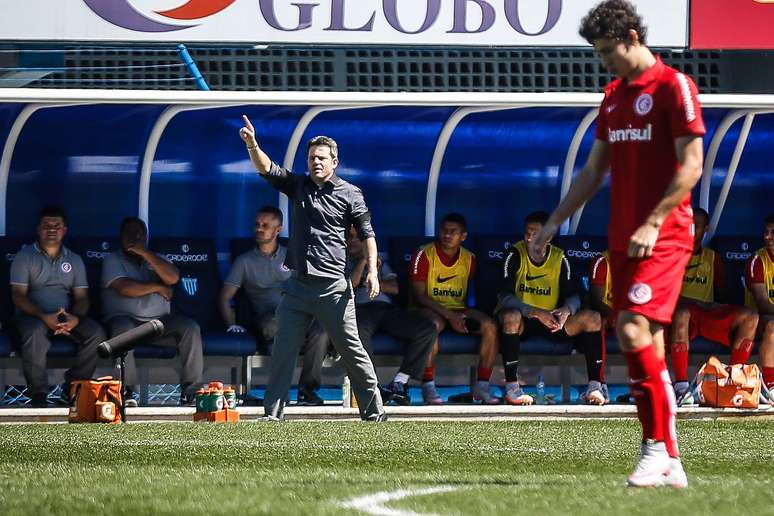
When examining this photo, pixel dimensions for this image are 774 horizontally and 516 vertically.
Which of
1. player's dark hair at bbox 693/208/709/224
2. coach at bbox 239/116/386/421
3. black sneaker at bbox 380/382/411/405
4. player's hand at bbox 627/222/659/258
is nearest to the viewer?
player's hand at bbox 627/222/659/258

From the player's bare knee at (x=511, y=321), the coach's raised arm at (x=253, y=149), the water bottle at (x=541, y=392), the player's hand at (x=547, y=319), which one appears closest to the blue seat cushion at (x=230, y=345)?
the player's bare knee at (x=511, y=321)

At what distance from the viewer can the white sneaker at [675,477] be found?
508cm

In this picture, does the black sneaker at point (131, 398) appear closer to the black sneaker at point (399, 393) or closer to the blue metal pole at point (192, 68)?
the black sneaker at point (399, 393)

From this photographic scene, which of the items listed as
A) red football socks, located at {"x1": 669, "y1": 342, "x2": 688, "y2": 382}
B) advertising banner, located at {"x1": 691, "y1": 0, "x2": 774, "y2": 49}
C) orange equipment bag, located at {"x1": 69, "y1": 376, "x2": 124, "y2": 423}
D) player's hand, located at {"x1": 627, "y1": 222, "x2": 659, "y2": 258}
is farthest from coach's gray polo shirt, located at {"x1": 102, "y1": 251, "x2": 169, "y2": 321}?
player's hand, located at {"x1": 627, "y1": 222, "x2": 659, "y2": 258}

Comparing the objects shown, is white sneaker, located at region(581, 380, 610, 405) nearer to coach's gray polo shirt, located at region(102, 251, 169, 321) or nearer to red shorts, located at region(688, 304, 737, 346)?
red shorts, located at region(688, 304, 737, 346)

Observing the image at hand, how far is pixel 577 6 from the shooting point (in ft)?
37.6

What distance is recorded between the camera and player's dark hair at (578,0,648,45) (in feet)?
17.1

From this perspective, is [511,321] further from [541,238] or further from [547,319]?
[541,238]

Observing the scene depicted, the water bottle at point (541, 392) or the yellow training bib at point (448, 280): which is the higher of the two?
the yellow training bib at point (448, 280)

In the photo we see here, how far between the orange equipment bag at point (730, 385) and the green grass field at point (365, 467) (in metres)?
1.04

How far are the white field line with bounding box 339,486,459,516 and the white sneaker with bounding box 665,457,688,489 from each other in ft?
2.16

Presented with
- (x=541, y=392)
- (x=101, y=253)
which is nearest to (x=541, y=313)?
(x=541, y=392)

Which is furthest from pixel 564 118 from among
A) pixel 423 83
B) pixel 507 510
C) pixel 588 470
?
pixel 507 510

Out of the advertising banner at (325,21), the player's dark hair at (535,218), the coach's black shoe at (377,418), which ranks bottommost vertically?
the coach's black shoe at (377,418)
